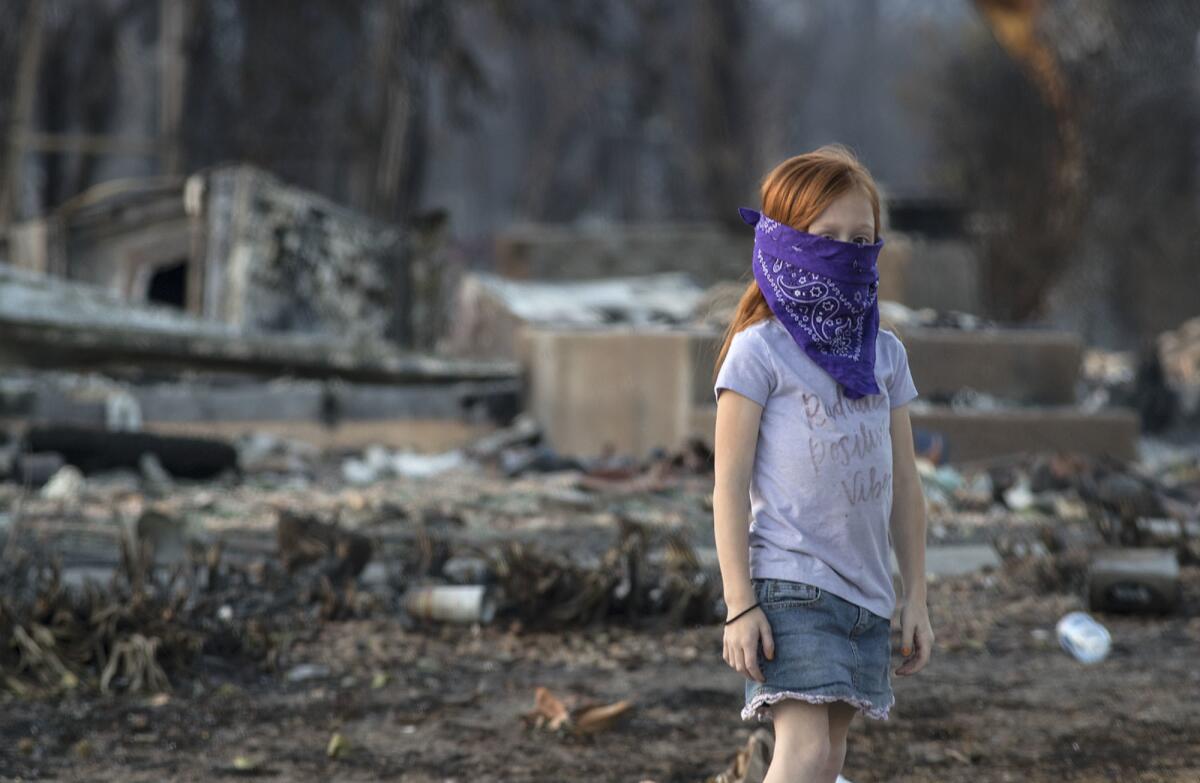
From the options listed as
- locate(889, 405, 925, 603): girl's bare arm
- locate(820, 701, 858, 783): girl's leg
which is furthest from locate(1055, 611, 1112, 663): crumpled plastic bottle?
locate(820, 701, 858, 783): girl's leg

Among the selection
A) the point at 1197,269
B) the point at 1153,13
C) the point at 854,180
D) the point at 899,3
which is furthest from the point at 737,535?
the point at 899,3

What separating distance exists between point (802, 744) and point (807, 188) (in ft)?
2.91

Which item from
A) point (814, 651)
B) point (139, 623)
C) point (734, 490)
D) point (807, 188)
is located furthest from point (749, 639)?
point (139, 623)

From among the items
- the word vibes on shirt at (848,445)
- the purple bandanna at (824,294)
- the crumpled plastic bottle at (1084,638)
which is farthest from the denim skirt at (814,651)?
the crumpled plastic bottle at (1084,638)

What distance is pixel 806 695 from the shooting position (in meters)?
2.22

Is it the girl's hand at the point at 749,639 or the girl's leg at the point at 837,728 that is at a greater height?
the girl's hand at the point at 749,639

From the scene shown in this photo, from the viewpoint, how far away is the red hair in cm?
234

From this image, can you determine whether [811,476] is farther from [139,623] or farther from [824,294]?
[139,623]

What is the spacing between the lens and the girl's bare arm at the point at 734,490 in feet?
7.32

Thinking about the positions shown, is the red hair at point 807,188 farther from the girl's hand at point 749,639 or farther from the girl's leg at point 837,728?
the girl's leg at point 837,728

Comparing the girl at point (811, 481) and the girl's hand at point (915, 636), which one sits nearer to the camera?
the girl at point (811, 481)

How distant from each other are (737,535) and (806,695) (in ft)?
0.88

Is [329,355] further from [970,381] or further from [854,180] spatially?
[854,180]

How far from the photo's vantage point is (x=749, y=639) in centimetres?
222
